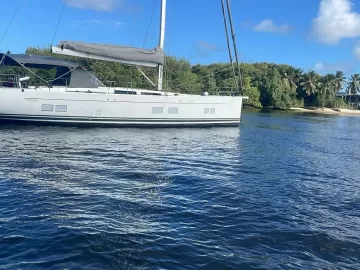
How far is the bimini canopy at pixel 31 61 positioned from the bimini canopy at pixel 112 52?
2.27 feet

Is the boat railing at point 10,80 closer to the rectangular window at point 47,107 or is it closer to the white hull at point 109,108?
the white hull at point 109,108

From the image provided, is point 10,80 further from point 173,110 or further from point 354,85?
point 354,85

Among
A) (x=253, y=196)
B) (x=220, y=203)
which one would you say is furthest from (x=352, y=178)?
(x=220, y=203)

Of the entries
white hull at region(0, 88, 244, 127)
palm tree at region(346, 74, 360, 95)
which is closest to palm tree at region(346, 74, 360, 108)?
palm tree at region(346, 74, 360, 95)

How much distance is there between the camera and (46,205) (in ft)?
26.5

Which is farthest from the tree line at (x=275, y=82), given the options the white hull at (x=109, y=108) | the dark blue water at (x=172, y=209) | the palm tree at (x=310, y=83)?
the dark blue water at (x=172, y=209)

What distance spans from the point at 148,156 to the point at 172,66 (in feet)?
166

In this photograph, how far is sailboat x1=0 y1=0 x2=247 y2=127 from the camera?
886 inches

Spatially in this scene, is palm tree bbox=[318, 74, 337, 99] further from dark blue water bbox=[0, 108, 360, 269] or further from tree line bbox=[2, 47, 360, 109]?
dark blue water bbox=[0, 108, 360, 269]

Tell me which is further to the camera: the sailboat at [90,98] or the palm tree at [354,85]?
the palm tree at [354,85]

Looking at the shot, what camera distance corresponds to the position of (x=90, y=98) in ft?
76.2

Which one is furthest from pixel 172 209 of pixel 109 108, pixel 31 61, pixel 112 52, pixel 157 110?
pixel 31 61

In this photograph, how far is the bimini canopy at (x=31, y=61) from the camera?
75.8 ft

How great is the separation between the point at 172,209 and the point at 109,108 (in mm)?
16542
